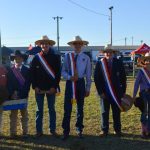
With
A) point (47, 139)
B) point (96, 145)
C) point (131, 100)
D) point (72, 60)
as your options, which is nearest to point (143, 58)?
point (131, 100)

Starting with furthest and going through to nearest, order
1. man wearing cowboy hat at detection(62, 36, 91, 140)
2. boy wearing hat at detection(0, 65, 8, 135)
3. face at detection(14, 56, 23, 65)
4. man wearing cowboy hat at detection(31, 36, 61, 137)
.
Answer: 1. face at detection(14, 56, 23, 65)
2. man wearing cowboy hat at detection(31, 36, 61, 137)
3. man wearing cowboy hat at detection(62, 36, 91, 140)
4. boy wearing hat at detection(0, 65, 8, 135)

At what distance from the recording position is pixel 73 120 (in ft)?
33.8

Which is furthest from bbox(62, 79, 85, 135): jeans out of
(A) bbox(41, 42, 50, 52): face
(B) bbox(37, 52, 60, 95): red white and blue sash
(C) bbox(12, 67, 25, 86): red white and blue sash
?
(C) bbox(12, 67, 25, 86): red white and blue sash

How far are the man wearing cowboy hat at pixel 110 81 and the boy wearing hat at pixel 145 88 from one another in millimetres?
328

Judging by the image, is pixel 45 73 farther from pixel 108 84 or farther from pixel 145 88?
pixel 145 88

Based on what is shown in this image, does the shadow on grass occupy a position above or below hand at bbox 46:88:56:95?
below

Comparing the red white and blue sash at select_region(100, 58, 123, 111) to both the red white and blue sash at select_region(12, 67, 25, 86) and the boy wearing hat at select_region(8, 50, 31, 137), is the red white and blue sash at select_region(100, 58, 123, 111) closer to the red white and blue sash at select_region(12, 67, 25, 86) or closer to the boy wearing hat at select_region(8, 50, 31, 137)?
the boy wearing hat at select_region(8, 50, 31, 137)

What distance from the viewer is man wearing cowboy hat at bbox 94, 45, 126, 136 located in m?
8.43

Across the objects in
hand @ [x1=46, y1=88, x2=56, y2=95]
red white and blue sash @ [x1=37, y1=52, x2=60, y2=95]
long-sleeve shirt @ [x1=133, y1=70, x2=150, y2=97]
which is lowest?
hand @ [x1=46, y1=88, x2=56, y2=95]

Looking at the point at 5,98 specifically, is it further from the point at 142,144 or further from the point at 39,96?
the point at 142,144

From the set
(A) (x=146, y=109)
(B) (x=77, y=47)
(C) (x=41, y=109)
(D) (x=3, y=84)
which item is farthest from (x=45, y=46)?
(A) (x=146, y=109)

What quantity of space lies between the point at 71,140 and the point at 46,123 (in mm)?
1879

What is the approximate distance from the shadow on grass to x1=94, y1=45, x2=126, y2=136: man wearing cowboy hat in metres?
0.40

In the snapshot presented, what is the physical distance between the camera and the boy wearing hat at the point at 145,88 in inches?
328
